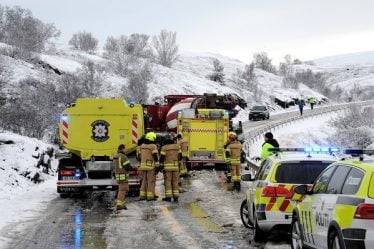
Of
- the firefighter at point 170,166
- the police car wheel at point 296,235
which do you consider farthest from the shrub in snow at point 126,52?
the police car wheel at point 296,235

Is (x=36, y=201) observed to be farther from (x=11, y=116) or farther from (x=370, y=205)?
(x=11, y=116)

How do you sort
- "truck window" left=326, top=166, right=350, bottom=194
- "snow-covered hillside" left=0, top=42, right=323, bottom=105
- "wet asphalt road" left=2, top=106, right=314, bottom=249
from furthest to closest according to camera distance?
"snow-covered hillside" left=0, top=42, right=323, bottom=105
"wet asphalt road" left=2, top=106, right=314, bottom=249
"truck window" left=326, top=166, right=350, bottom=194

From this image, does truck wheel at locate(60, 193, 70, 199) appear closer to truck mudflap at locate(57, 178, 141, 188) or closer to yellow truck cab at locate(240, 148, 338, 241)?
truck mudflap at locate(57, 178, 141, 188)

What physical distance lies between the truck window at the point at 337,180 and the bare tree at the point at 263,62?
170870 millimetres

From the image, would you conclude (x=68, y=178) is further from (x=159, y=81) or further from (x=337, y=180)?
(x=159, y=81)

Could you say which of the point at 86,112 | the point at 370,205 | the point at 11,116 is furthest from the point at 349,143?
the point at 370,205

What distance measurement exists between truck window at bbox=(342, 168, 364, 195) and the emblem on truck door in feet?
37.5

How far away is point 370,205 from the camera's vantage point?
6.30 meters

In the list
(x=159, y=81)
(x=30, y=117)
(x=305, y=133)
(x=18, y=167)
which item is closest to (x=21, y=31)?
(x=159, y=81)

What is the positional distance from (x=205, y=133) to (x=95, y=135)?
858cm

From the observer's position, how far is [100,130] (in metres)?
17.8

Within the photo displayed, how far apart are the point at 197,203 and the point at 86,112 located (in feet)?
14.1

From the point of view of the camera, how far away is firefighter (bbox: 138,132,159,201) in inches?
640

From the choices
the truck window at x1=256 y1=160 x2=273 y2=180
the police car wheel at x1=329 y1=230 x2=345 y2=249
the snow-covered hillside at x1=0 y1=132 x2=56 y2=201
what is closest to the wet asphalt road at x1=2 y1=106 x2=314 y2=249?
the truck window at x1=256 y1=160 x2=273 y2=180
